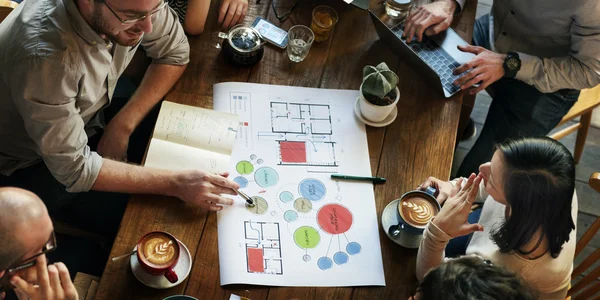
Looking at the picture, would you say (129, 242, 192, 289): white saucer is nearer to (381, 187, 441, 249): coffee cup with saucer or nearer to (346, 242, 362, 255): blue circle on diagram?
(346, 242, 362, 255): blue circle on diagram

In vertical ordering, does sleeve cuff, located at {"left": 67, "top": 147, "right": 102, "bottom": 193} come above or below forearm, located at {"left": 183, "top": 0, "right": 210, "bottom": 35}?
below

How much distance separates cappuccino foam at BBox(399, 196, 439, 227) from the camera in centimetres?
155

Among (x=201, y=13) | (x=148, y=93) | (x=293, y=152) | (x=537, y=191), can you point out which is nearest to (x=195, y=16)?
(x=201, y=13)

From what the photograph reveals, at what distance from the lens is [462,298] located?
1.27 meters

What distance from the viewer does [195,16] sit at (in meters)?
1.80

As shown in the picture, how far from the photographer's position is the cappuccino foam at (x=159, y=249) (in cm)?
140

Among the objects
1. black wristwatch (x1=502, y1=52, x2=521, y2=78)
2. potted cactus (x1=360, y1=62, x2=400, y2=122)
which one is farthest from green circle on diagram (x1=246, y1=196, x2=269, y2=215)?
black wristwatch (x1=502, y1=52, x2=521, y2=78)

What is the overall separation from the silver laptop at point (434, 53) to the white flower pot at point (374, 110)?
0.16 meters

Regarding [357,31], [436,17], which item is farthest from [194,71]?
[436,17]

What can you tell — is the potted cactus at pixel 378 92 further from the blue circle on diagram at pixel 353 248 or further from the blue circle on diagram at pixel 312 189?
the blue circle on diagram at pixel 353 248

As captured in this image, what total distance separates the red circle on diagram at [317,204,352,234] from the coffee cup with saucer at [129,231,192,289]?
35cm

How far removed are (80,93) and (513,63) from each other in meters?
1.35

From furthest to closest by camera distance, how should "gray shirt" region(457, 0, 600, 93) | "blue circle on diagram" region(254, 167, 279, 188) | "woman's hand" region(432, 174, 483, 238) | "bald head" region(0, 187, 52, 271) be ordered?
"gray shirt" region(457, 0, 600, 93) < "blue circle on diagram" region(254, 167, 279, 188) < "woman's hand" region(432, 174, 483, 238) < "bald head" region(0, 187, 52, 271)

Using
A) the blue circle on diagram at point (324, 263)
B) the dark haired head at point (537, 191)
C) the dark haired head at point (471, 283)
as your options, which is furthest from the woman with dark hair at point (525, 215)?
the blue circle on diagram at point (324, 263)
